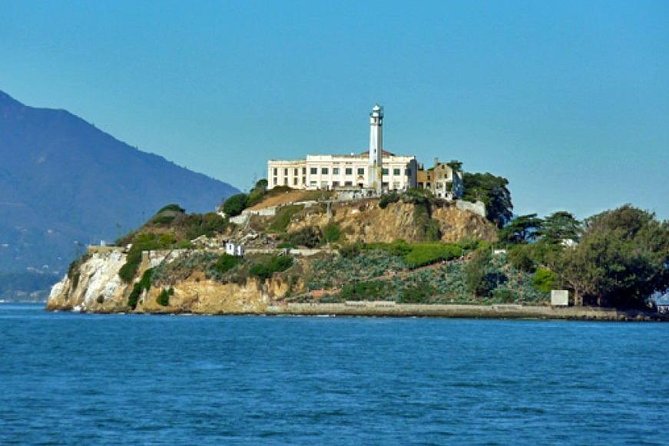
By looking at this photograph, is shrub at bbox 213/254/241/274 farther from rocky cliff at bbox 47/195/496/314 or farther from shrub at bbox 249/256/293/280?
shrub at bbox 249/256/293/280

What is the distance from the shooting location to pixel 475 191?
142250mm

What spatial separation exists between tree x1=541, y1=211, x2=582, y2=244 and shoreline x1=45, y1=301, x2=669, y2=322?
50.1 feet

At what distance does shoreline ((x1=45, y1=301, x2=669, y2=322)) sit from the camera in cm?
11062

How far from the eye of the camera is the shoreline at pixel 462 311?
363 ft

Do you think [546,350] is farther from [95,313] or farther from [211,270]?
[95,313]

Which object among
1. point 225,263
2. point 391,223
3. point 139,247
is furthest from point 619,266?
point 139,247

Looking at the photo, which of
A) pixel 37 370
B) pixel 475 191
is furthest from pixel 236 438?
pixel 475 191

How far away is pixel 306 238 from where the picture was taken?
128750 millimetres

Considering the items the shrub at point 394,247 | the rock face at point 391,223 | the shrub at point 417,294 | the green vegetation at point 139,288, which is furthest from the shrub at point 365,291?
the green vegetation at point 139,288

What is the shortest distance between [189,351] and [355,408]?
2519cm

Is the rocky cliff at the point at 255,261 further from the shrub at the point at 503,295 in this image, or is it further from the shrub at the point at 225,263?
the shrub at the point at 503,295

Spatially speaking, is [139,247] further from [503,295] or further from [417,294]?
[503,295]

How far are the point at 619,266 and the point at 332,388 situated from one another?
5975 centimetres

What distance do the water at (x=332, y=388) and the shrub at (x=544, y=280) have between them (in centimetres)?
2638
